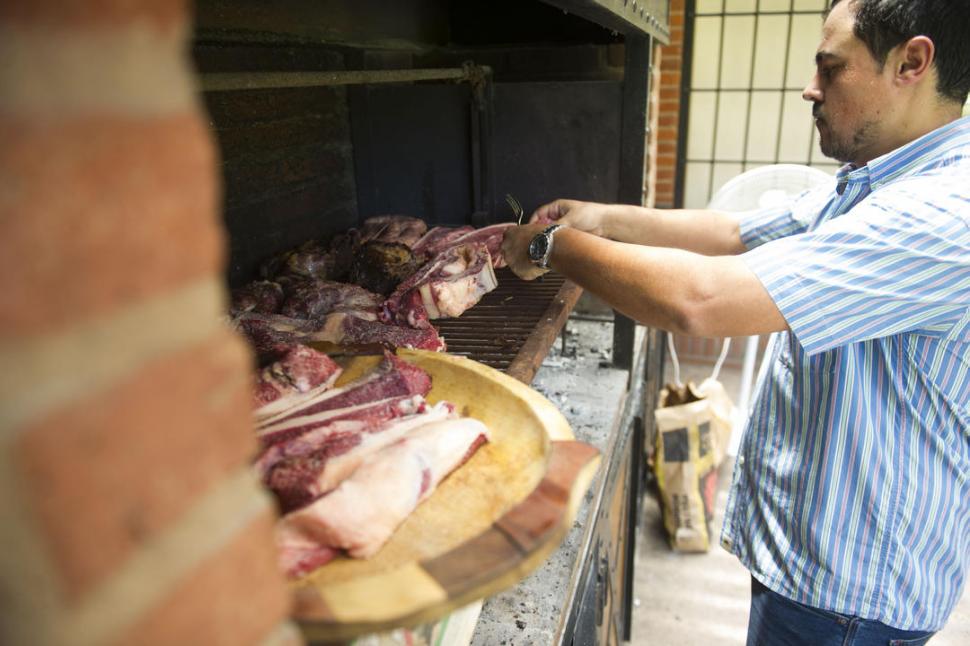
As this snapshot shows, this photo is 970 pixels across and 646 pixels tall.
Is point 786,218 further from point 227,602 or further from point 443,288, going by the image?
point 227,602

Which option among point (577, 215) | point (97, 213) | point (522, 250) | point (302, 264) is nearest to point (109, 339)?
point (97, 213)

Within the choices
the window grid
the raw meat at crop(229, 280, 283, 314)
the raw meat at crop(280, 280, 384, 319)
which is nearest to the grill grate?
the raw meat at crop(280, 280, 384, 319)

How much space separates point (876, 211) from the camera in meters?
1.66

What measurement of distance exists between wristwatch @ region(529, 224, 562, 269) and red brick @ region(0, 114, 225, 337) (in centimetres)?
164

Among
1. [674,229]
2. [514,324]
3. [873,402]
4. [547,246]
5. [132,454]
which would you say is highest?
[132,454]

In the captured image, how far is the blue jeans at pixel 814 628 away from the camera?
2.06 m

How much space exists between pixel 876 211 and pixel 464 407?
3.91ft

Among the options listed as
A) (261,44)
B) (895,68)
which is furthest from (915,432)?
(261,44)

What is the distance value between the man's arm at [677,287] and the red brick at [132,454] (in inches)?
55.2

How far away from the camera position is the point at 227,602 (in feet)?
1.87

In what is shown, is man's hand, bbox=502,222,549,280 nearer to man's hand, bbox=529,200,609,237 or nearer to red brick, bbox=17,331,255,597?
man's hand, bbox=529,200,609,237

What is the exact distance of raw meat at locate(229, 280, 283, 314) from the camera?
2.28m

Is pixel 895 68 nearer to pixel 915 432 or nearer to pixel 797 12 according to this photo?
pixel 915 432

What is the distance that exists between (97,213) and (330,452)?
0.78 meters
